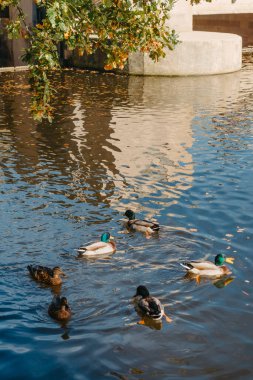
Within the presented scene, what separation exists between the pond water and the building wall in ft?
56.6

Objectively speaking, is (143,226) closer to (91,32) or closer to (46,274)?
(46,274)

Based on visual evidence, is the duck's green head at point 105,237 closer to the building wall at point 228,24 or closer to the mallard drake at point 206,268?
the mallard drake at point 206,268

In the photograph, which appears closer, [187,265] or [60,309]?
[60,309]

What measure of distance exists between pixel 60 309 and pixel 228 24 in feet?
125

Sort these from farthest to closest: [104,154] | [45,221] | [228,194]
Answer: [104,154]
[228,194]
[45,221]

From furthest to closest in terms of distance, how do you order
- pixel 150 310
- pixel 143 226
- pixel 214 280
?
pixel 143 226 → pixel 214 280 → pixel 150 310

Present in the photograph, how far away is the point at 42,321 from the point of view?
36.2 feet

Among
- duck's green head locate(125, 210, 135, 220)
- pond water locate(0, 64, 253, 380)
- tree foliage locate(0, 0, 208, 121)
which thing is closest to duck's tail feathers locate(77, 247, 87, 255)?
pond water locate(0, 64, 253, 380)

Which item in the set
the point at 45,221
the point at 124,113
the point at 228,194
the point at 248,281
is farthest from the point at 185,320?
the point at 124,113

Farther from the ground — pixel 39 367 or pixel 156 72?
pixel 156 72

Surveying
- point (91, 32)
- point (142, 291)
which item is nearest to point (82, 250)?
point (142, 291)

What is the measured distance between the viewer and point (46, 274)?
39.4 feet

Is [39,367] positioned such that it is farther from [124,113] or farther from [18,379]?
[124,113]

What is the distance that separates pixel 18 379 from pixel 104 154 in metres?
12.3
